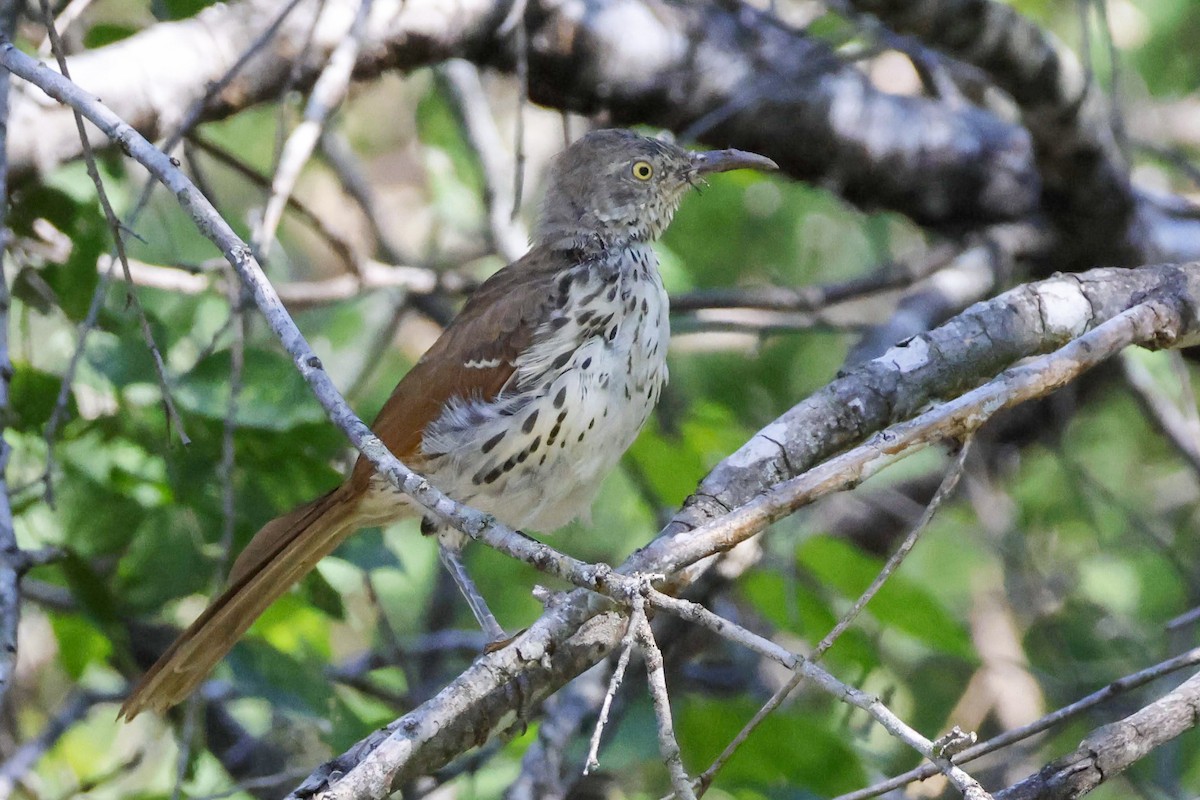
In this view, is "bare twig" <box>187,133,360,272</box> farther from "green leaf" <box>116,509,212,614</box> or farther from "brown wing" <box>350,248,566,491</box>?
"green leaf" <box>116,509,212,614</box>

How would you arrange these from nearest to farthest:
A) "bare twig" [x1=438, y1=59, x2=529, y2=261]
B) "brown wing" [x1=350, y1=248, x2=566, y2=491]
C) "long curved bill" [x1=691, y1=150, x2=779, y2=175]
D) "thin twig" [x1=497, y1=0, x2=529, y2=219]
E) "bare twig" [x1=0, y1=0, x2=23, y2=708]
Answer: "bare twig" [x1=0, y1=0, x2=23, y2=708]
"thin twig" [x1=497, y1=0, x2=529, y2=219]
"brown wing" [x1=350, y1=248, x2=566, y2=491]
"long curved bill" [x1=691, y1=150, x2=779, y2=175]
"bare twig" [x1=438, y1=59, x2=529, y2=261]


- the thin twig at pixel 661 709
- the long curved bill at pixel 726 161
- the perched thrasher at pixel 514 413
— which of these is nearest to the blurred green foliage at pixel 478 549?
the perched thrasher at pixel 514 413

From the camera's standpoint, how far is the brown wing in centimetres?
342

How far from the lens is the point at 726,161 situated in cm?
378

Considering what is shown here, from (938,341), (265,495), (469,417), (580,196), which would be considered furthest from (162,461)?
(938,341)

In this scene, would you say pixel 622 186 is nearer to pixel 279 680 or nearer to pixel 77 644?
pixel 279 680

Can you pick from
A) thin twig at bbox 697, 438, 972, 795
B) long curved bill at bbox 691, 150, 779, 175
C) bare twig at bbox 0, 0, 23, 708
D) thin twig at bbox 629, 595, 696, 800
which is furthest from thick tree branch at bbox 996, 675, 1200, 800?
long curved bill at bbox 691, 150, 779, 175

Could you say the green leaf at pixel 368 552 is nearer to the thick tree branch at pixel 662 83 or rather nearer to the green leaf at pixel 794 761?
the green leaf at pixel 794 761

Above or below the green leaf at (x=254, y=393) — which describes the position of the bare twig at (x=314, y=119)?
above

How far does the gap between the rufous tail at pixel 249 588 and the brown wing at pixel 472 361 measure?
0.16m

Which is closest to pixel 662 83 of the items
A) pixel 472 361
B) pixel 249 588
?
pixel 472 361

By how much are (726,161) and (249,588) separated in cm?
172

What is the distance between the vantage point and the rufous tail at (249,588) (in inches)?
119

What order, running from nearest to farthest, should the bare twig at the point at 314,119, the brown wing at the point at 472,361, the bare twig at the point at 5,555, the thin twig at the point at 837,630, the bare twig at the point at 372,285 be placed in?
the thin twig at the point at 837,630 < the bare twig at the point at 5,555 < the bare twig at the point at 314,119 < the brown wing at the point at 472,361 < the bare twig at the point at 372,285
